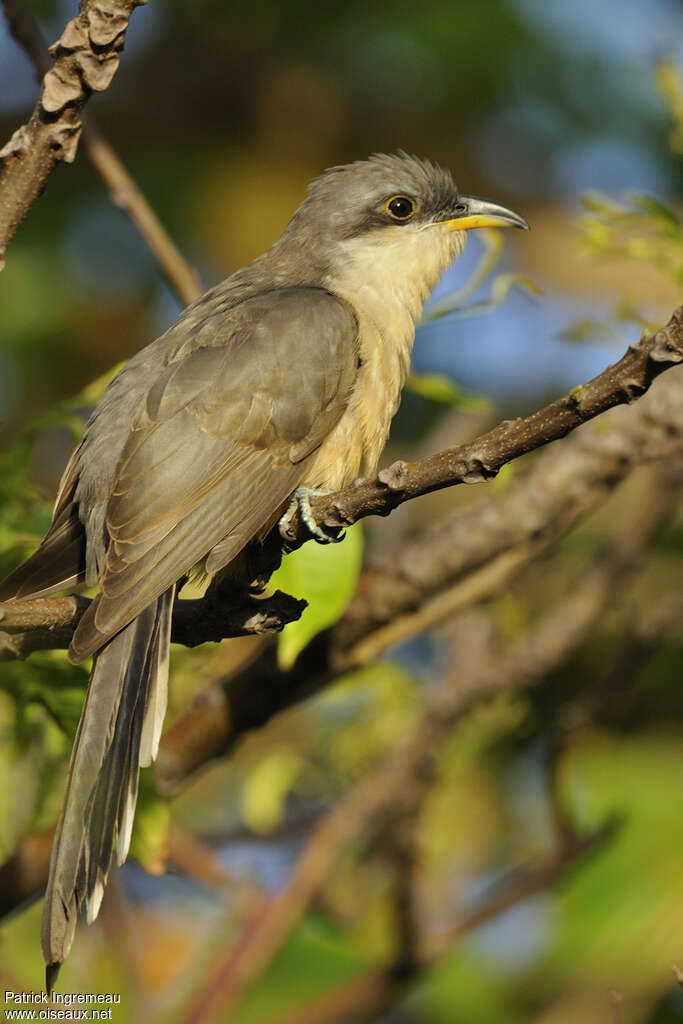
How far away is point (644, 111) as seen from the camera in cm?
775

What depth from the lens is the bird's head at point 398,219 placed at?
4926 millimetres

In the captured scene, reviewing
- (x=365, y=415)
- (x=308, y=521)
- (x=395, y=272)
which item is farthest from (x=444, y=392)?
(x=308, y=521)

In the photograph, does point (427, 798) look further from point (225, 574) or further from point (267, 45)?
point (267, 45)

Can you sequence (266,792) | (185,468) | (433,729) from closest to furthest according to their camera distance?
(185,468)
(433,729)
(266,792)

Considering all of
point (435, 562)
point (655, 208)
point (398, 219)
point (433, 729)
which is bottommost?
point (433, 729)

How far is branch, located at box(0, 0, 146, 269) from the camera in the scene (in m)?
2.82

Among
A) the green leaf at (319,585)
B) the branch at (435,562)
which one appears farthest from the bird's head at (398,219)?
the green leaf at (319,585)

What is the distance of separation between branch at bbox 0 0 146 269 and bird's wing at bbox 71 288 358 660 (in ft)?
2.65

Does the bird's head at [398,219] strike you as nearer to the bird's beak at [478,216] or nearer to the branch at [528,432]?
the bird's beak at [478,216]

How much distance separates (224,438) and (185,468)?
17 cm

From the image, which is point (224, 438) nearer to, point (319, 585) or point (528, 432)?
point (319, 585)

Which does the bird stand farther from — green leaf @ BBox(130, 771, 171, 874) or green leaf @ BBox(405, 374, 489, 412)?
green leaf @ BBox(130, 771, 171, 874)

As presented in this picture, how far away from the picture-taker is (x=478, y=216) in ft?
16.3

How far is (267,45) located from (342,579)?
538cm
